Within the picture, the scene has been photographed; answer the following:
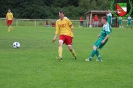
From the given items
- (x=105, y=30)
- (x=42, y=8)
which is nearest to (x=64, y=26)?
(x=105, y=30)

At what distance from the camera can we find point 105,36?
12117 mm

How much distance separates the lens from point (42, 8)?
229 feet

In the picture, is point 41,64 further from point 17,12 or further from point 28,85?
point 17,12

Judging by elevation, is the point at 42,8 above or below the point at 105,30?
above

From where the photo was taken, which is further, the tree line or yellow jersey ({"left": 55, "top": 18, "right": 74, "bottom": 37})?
the tree line

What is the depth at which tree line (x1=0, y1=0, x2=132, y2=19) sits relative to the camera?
6912 centimetres

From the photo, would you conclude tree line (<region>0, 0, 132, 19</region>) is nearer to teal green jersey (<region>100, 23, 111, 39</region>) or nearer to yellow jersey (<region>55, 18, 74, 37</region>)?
yellow jersey (<region>55, 18, 74, 37</region>)

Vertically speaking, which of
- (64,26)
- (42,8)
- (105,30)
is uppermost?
(42,8)

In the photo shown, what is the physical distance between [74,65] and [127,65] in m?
1.93

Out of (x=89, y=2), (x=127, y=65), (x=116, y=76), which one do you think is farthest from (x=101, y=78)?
(x=89, y=2)

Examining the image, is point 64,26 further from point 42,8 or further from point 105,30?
point 42,8

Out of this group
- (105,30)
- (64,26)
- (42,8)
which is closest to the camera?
(105,30)

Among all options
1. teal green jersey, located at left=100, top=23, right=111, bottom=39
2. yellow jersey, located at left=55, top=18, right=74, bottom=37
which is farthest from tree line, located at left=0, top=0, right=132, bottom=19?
teal green jersey, located at left=100, top=23, right=111, bottom=39

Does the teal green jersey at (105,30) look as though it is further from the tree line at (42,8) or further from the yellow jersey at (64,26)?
the tree line at (42,8)
